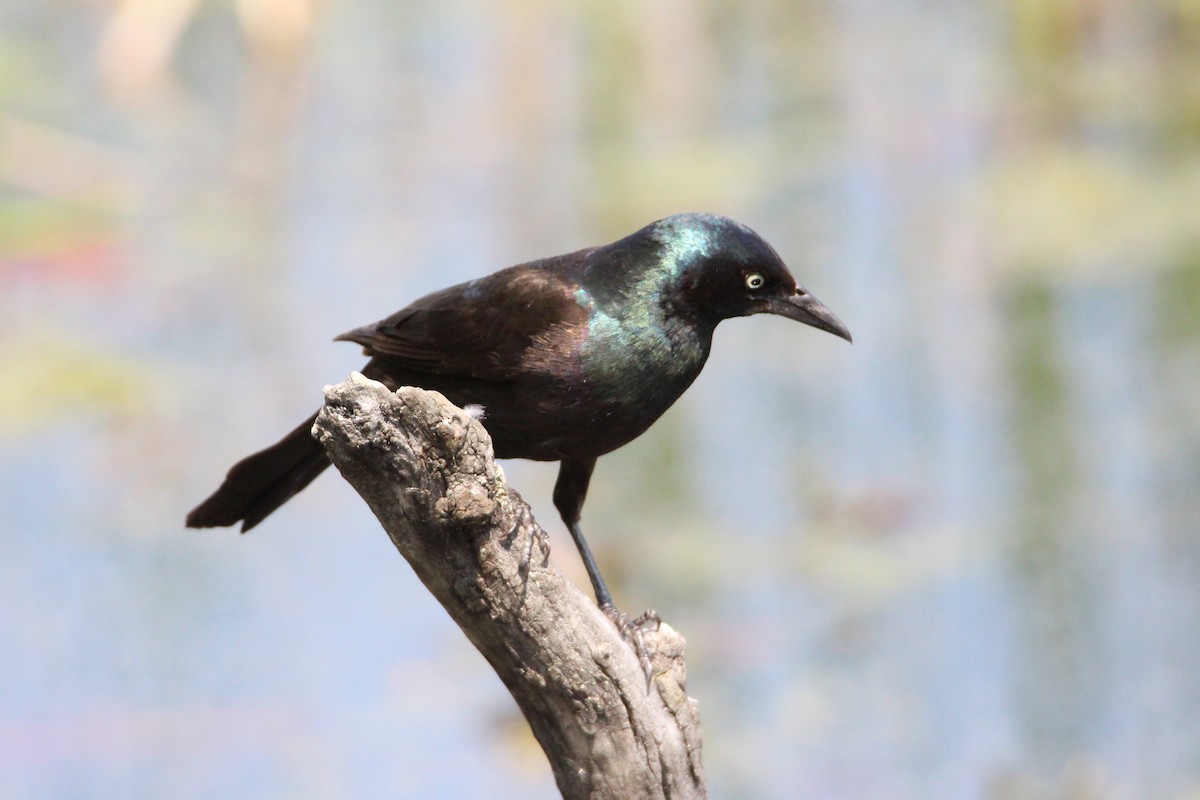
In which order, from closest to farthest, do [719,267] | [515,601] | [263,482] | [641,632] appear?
[515,601], [641,632], [719,267], [263,482]

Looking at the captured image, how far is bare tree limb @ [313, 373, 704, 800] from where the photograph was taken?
87.1 inches

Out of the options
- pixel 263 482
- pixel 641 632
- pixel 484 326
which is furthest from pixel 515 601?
pixel 263 482

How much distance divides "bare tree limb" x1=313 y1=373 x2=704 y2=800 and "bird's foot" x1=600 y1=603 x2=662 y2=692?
1 centimetres

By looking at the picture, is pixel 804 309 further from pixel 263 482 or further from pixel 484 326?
pixel 263 482

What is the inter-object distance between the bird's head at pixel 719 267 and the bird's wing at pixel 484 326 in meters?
0.20

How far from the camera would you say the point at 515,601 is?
239cm

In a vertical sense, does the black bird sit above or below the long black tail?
above

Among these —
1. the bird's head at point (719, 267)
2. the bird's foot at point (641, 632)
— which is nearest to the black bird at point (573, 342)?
the bird's head at point (719, 267)

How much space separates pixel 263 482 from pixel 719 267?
1.01 metres

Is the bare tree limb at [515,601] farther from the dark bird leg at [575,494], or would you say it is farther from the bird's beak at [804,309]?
the bird's beak at [804,309]

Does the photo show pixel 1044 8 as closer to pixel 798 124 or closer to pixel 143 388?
pixel 798 124

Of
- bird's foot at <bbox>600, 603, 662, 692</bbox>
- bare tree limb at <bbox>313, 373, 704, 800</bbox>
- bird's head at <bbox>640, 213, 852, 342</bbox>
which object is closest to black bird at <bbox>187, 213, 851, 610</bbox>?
bird's head at <bbox>640, 213, 852, 342</bbox>

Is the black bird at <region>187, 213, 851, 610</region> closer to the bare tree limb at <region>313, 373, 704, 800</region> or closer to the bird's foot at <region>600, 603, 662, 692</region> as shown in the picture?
the bird's foot at <region>600, 603, 662, 692</region>

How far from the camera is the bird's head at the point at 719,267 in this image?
2.83 m
